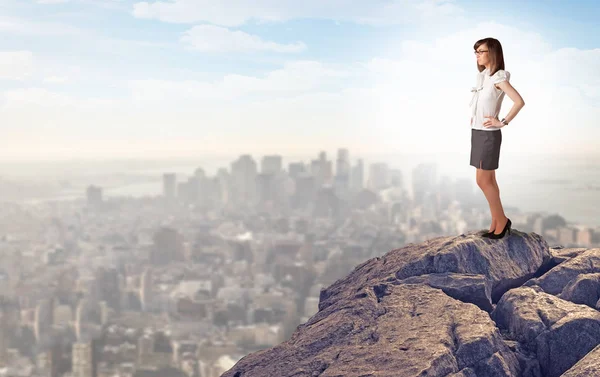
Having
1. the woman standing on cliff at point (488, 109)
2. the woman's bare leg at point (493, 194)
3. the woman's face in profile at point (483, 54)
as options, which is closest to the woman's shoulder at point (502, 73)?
the woman standing on cliff at point (488, 109)

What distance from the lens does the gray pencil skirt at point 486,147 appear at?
21.9ft

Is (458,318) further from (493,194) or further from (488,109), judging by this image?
(488,109)

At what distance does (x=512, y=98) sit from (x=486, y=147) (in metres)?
0.56

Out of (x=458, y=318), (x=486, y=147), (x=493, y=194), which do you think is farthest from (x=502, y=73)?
(x=458, y=318)

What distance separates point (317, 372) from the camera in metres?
5.78

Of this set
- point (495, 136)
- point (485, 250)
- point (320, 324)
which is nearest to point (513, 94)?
point (495, 136)

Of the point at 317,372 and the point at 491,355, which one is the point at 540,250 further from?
the point at 317,372

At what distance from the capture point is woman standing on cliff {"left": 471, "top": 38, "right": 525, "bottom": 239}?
6.55 m

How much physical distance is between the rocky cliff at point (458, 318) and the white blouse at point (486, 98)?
1.27m

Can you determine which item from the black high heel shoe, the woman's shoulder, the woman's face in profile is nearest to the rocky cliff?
the black high heel shoe

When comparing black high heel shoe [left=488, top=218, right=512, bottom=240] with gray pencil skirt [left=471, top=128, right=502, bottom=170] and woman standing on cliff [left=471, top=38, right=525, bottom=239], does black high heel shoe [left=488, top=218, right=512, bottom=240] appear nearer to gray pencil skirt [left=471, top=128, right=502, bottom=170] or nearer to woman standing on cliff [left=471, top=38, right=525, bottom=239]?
woman standing on cliff [left=471, top=38, right=525, bottom=239]

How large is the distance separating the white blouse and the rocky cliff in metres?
1.27

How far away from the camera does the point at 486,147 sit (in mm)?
6730

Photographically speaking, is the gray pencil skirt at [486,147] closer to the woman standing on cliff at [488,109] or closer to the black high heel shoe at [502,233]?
the woman standing on cliff at [488,109]
